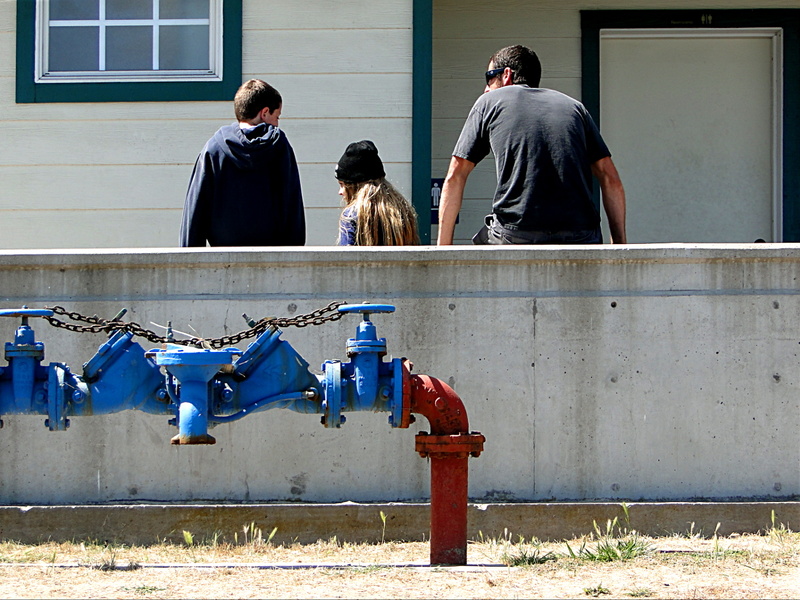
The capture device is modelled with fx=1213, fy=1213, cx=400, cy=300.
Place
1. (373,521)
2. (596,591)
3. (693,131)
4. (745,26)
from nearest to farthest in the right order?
1. (596,591)
2. (373,521)
3. (745,26)
4. (693,131)

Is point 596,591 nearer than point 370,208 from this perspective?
Yes

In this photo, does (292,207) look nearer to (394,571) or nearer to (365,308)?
(365,308)

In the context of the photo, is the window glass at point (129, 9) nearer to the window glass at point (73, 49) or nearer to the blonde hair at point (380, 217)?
the window glass at point (73, 49)

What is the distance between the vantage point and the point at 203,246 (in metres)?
5.95

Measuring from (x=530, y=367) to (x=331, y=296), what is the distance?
38.4 inches

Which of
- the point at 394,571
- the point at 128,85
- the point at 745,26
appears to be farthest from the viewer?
the point at 745,26

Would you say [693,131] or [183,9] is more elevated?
[183,9]

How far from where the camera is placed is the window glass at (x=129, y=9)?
7371 millimetres

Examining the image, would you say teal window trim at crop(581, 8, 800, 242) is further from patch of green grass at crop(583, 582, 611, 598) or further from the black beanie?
patch of green grass at crop(583, 582, 611, 598)

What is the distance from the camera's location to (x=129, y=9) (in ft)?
24.2

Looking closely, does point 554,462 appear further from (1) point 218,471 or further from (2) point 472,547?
(1) point 218,471

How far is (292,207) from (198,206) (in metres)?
0.46

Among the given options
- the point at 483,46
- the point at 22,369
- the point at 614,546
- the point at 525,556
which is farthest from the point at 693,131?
the point at 22,369

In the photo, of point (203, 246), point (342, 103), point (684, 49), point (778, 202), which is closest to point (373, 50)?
point (342, 103)
